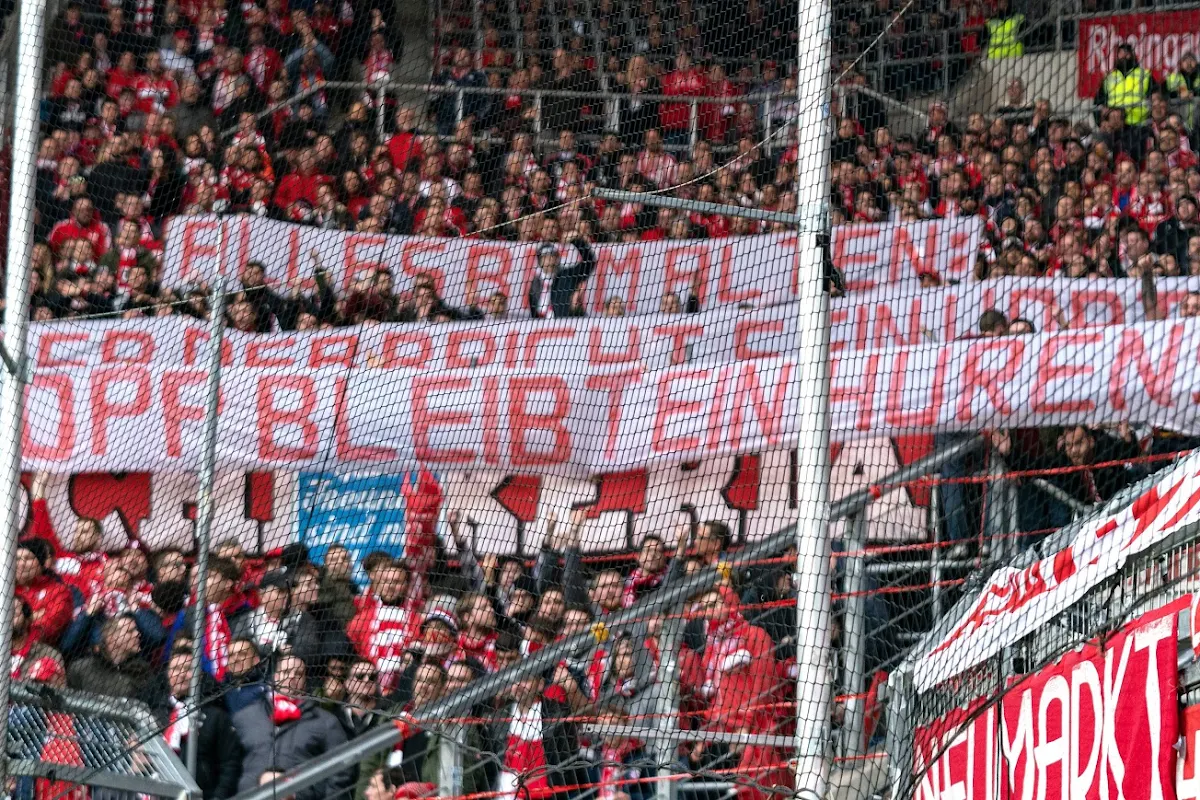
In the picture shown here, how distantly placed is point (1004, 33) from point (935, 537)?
9.54ft

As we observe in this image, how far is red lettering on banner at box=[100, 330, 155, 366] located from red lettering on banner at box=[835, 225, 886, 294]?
238 centimetres

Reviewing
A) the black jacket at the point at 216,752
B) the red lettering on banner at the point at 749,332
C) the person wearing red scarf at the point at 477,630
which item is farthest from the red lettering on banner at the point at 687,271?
the black jacket at the point at 216,752

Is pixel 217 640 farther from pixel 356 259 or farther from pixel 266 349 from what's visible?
pixel 356 259

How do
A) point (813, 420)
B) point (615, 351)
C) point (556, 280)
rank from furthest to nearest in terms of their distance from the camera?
point (556, 280)
point (615, 351)
point (813, 420)

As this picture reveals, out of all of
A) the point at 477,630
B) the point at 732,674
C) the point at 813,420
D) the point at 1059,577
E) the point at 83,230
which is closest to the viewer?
the point at 1059,577

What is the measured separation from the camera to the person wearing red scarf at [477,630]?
16.4 feet

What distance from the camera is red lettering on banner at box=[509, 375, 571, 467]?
5.18 meters

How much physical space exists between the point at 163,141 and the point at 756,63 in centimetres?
232

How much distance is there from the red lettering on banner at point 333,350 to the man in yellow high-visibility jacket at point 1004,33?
7.84 ft

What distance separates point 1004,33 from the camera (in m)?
6.89

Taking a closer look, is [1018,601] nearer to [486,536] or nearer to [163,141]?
[486,536]

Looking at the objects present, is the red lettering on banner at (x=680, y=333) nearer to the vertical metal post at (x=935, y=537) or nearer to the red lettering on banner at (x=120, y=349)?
the vertical metal post at (x=935, y=537)

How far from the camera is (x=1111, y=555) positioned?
10.2ft

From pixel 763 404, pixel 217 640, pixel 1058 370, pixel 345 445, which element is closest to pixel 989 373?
pixel 1058 370
